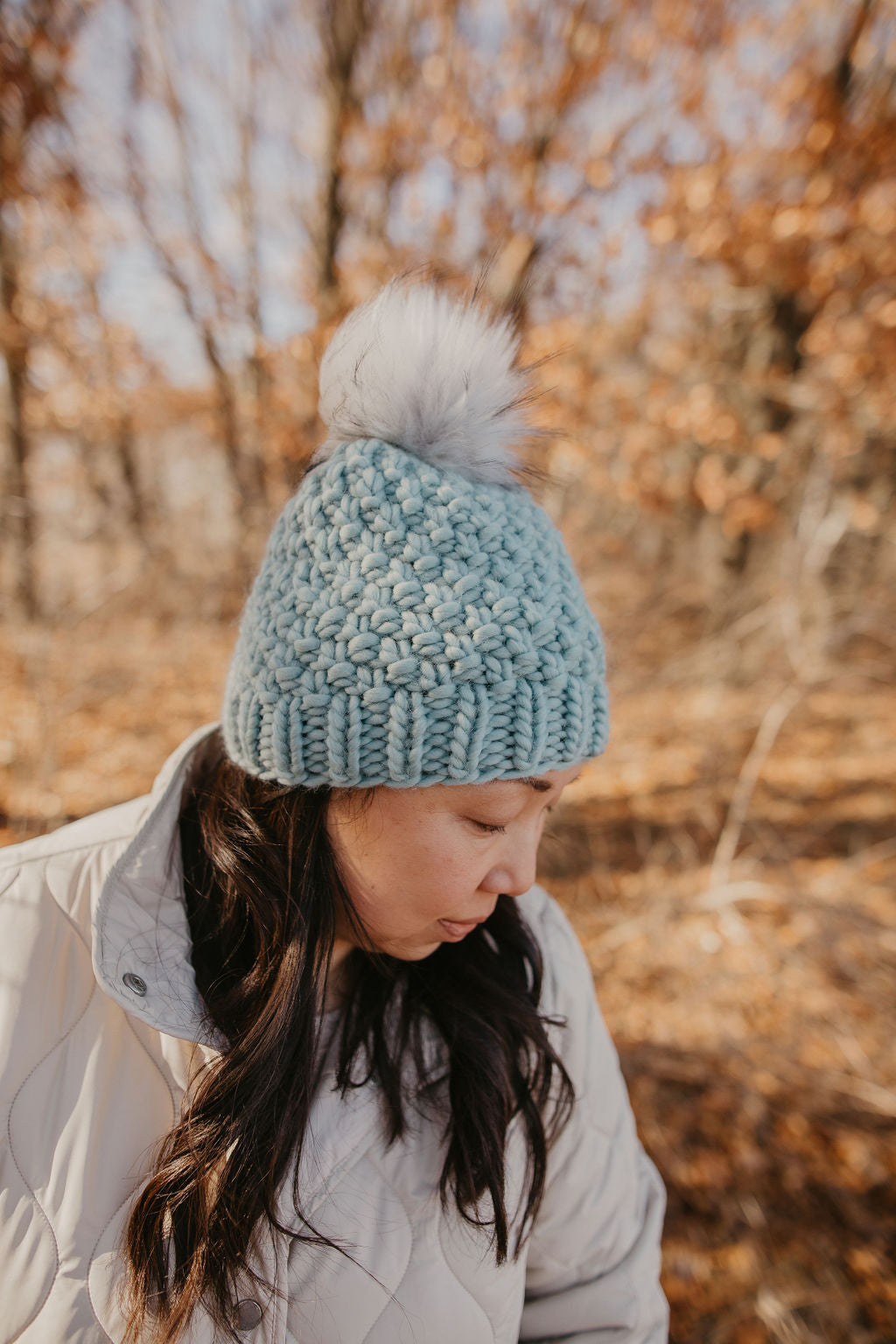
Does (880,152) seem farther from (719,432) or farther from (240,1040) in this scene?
(240,1040)

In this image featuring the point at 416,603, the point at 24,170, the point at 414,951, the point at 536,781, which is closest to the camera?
the point at 416,603

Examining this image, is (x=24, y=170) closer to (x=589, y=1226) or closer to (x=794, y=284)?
(x=794, y=284)

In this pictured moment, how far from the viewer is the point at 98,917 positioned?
1.17 m

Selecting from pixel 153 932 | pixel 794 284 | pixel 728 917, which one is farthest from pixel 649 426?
pixel 153 932

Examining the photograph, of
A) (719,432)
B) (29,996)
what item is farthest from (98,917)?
(719,432)

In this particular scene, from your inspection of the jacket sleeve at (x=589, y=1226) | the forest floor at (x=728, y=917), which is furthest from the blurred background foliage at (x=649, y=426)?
the jacket sleeve at (x=589, y=1226)

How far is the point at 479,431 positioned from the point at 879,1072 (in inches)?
157

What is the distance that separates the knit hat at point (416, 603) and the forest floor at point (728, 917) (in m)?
0.87

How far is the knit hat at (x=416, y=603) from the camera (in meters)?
1.08

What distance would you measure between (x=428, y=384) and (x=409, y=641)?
0.47 metres

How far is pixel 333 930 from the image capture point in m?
1.28

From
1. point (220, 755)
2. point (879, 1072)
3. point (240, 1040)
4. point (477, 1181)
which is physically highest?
point (220, 755)

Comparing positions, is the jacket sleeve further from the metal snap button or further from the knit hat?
the knit hat

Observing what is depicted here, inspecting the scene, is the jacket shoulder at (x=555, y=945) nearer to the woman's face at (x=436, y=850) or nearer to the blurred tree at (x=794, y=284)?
the woman's face at (x=436, y=850)
